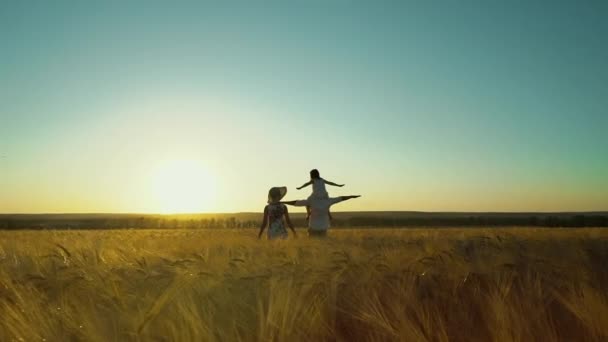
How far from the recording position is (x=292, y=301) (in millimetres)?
2361

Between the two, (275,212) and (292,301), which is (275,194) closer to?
(275,212)

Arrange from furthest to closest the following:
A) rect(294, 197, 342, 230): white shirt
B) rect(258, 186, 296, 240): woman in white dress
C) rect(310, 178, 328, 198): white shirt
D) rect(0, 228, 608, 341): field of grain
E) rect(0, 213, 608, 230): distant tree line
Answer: rect(0, 213, 608, 230): distant tree line → rect(294, 197, 342, 230): white shirt → rect(310, 178, 328, 198): white shirt → rect(258, 186, 296, 240): woman in white dress → rect(0, 228, 608, 341): field of grain

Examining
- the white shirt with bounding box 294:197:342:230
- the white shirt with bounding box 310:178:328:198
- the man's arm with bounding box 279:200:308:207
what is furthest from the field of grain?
the white shirt with bounding box 294:197:342:230

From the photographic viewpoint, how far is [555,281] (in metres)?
3.41

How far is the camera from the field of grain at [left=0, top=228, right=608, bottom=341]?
2.06 meters

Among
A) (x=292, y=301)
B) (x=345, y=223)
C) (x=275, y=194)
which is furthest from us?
(x=345, y=223)

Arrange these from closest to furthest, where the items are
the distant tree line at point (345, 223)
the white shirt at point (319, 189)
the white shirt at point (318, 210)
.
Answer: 1. the white shirt at point (319, 189)
2. the white shirt at point (318, 210)
3. the distant tree line at point (345, 223)

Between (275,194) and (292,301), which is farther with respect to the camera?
(275,194)

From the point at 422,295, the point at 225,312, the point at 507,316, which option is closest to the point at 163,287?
the point at 225,312

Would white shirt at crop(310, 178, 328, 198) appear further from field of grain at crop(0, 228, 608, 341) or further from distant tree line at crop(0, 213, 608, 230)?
distant tree line at crop(0, 213, 608, 230)

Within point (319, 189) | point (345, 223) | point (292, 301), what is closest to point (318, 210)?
point (319, 189)

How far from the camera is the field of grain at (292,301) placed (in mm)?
2062

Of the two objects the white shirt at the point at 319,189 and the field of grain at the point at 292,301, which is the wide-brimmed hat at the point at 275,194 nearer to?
the white shirt at the point at 319,189

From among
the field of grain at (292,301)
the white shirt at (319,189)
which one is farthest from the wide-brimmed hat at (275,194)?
the field of grain at (292,301)
